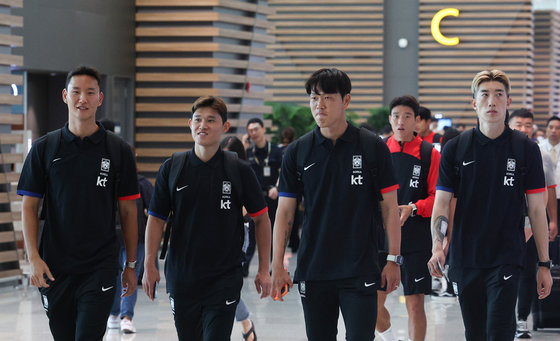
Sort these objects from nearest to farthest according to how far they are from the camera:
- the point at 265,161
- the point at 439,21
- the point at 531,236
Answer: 1. the point at 531,236
2. the point at 265,161
3. the point at 439,21

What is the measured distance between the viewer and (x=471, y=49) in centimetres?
2864

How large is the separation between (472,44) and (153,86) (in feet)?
56.6

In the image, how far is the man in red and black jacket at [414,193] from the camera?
631 cm

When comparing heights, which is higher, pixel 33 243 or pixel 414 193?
pixel 414 193

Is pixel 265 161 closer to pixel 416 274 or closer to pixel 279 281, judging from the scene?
pixel 416 274

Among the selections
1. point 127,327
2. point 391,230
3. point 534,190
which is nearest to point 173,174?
point 391,230

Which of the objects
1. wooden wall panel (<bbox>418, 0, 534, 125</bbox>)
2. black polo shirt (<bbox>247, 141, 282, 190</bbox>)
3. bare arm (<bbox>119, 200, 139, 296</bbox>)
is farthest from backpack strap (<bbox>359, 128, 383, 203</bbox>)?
wooden wall panel (<bbox>418, 0, 534, 125</bbox>)

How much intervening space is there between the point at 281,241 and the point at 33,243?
1.15 m

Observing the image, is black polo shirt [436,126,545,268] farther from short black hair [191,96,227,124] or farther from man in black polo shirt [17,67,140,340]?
man in black polo shirt [17,67,140,340]

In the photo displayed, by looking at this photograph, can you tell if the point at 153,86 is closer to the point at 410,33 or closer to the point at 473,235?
the point at 473,235

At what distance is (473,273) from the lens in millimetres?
4859

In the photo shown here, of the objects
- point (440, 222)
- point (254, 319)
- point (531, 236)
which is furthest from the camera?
point (254, 319)

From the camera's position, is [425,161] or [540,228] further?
[425,161]

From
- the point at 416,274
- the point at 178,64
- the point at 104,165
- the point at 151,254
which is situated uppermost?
the point at 178,64
